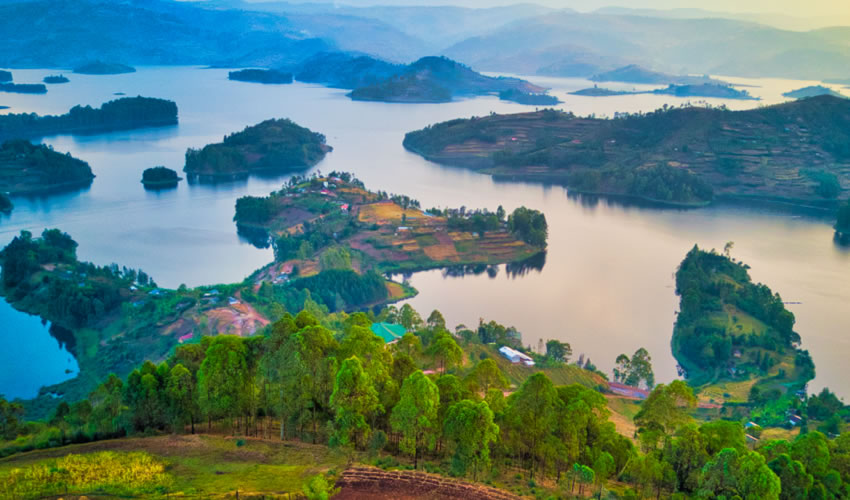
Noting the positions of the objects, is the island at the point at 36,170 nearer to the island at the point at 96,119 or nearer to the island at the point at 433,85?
the island at the point at 96,119

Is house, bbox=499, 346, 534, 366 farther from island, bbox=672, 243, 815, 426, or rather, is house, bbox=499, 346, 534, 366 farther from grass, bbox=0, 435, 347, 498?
grass, bbox=0, 435, 347, 498

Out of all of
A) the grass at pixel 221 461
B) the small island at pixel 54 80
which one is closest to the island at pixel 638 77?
the small island at pixel 54 80

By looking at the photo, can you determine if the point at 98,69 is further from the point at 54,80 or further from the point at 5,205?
the point at 5,205

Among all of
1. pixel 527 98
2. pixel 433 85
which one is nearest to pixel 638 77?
pixel 527 98

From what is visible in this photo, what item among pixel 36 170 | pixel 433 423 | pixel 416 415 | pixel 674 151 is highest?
pixel 674 151

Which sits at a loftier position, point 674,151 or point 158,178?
point 674,151

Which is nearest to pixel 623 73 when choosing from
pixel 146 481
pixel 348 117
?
pixel 348 117

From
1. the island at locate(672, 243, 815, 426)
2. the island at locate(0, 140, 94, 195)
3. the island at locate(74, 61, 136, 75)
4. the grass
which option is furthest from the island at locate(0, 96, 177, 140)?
the island at locate(672, 243, 815, 426)
